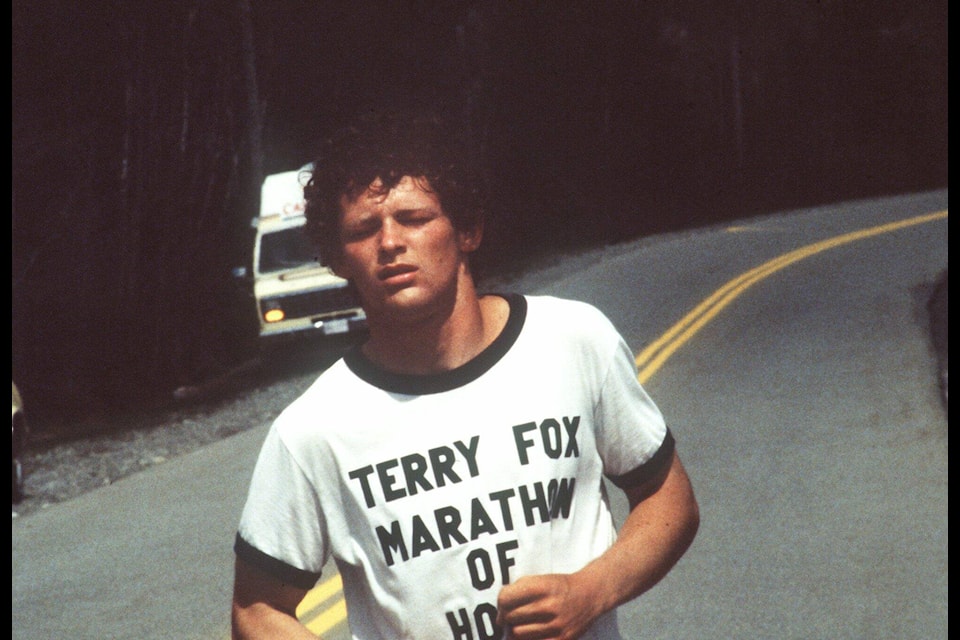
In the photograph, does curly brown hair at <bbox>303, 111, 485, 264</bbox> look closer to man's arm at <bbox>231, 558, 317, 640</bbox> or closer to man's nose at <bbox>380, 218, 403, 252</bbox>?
man's nose at <bbox>380, 218, 403, 252</bbox>

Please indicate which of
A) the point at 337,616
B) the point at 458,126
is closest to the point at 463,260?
the point at 458,126

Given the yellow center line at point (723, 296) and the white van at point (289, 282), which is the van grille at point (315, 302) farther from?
the yellow center line at point (723, 296)

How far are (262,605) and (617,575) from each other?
0.56 m

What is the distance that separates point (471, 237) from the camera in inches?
95.8

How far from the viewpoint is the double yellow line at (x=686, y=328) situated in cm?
751

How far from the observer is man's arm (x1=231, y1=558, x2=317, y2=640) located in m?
2.30

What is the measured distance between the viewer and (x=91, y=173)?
24.5 meters

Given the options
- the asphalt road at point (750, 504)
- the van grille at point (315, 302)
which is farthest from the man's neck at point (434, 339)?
the van grille at point (315, 302)

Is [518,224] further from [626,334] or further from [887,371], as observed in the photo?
[887,371]

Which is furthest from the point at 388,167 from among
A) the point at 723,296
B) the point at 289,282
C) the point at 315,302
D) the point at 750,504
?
the point at 723,296

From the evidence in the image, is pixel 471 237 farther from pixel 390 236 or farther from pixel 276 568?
pixel 276 568

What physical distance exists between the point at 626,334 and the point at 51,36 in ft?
39.6

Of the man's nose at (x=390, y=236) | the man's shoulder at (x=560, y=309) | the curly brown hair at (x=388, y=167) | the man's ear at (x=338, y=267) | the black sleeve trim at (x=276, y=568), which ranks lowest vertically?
the black sleeve trim at (x=276, y=568)
